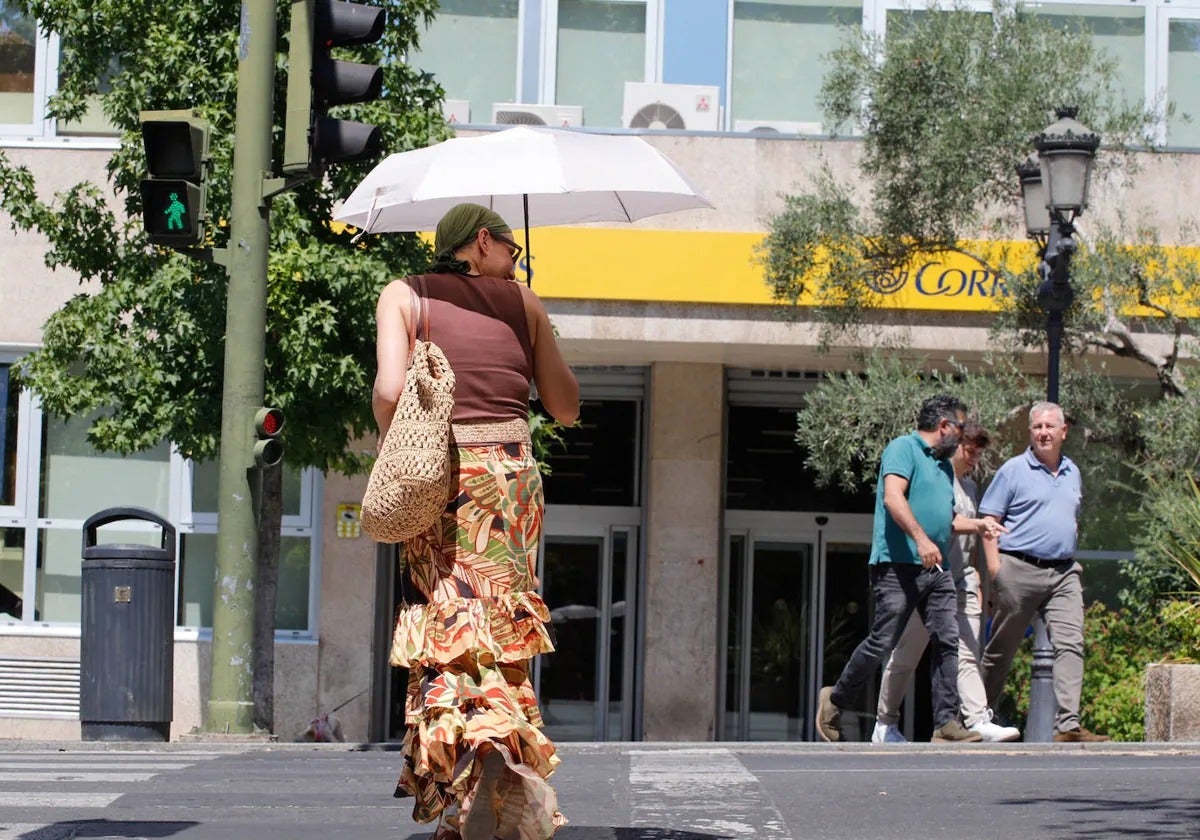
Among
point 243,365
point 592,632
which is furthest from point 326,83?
point 592,632

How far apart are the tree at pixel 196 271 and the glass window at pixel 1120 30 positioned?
6.79 metres

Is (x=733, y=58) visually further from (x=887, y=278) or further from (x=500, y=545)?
(x=500, y=545)

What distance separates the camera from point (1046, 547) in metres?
10.6

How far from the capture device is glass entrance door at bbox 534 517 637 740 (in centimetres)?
1844

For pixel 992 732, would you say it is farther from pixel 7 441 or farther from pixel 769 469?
pixel 7 441

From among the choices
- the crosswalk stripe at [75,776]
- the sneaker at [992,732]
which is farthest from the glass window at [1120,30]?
the crosswalk stripe at [75,776]

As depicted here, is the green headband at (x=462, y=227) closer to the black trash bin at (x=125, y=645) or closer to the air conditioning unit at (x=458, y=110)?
the black trash bin at (x=125, y=645)

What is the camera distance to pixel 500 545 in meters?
5.14

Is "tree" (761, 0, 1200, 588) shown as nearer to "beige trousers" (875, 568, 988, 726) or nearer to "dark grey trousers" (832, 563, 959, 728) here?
"beige trousers" (875, 568, 988, 726)

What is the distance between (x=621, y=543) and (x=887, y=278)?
14.5 ft

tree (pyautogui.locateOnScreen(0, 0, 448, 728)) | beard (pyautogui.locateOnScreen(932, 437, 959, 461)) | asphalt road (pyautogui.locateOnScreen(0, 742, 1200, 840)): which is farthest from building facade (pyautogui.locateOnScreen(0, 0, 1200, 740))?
asphalt road (pyautogui.locateOnScreen(0, 742, 1200, 840))

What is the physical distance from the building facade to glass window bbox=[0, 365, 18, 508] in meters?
0.03

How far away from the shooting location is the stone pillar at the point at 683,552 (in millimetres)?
17625

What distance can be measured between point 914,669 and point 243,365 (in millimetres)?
4192
